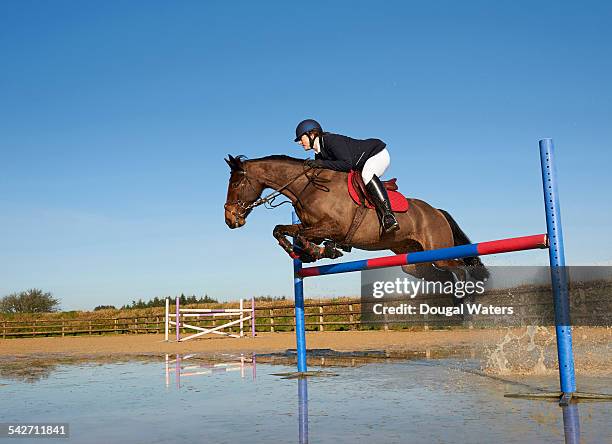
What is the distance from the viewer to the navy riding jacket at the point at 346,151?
20.2ft

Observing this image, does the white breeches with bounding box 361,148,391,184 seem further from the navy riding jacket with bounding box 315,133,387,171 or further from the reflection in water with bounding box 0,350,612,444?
the reflection in water with bounding box 0,350,612,444

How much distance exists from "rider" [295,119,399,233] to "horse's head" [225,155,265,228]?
64 centimetres

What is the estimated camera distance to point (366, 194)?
6.08 metres

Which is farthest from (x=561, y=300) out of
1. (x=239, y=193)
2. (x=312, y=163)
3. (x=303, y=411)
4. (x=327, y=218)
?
(x=239, y=193)

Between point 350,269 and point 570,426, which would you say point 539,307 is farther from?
point 570,426

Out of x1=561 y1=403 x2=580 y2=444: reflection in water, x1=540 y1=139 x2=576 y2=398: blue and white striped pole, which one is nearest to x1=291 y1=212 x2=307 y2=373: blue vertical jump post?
x1=540 y1=139 x2=576 y2=398: blue and white striped pole

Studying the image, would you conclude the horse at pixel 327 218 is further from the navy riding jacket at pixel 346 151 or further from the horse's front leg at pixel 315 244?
the navy riding jacket at pixel 346 151

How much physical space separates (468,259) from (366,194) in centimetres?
132

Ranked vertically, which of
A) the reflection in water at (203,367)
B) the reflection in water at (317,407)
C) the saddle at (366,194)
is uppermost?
the saddle at (366,194)

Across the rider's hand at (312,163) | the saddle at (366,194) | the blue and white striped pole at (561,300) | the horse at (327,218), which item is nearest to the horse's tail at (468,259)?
the horse at (327,218)

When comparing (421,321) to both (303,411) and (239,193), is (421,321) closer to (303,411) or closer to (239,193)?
(239,193)

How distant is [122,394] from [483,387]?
321cm

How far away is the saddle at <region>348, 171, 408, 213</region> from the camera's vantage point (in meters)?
6.10

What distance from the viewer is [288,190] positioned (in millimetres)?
6336
